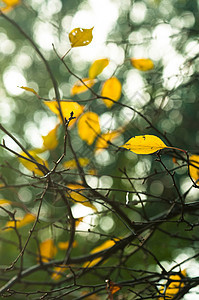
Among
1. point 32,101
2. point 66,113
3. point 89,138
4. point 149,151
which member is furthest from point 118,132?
point 32,101

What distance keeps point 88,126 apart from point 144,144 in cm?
34

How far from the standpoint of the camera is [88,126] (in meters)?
0.87

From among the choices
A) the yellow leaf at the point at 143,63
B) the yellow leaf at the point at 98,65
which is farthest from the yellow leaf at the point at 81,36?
the yellow leaf at the point at 143,63

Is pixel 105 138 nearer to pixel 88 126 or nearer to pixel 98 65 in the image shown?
pixel 88 126

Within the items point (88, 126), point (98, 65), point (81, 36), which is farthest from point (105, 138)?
point (81, 36)

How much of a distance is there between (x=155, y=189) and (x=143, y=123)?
2.07 ft

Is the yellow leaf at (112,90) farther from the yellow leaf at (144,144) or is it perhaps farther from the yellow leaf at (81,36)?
the yellow leaf at (144,144)

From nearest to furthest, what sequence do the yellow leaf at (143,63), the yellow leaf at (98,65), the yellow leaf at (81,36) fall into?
the yellow leaf at (81,36), the yellow leaf at (98,65), the yellow leaf at (143,63)

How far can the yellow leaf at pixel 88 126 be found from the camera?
0.88 m

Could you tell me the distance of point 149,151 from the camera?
56cm

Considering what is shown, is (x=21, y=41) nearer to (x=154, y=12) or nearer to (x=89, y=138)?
Answer: (x=154, y=12)

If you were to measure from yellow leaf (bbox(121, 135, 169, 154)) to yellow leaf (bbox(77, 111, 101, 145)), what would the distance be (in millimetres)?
325

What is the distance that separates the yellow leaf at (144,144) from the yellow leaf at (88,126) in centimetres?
33

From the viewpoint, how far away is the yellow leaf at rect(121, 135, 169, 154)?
555mm
